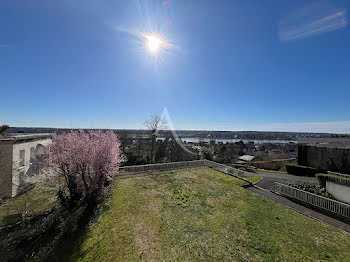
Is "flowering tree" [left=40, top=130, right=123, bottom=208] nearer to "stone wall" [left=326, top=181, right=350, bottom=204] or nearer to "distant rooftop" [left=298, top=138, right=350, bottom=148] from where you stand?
"stone wall" [left=326, top=181, right=350, bottom=204]

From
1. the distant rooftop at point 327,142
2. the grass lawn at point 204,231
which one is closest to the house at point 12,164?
the grass lawn at point 204,231

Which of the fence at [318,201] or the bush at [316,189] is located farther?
the bush at [316,189]

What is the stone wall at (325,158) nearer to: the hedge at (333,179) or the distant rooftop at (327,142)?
the distant rooftop at (327,142)

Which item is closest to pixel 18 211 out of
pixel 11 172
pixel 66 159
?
pixel 11 172

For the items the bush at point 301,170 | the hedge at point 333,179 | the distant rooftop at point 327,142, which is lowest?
the bush at point 301,170

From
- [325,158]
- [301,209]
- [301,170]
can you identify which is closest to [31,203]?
Result: [301,209]

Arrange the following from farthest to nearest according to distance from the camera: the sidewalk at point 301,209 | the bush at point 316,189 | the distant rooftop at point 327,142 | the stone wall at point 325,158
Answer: the distant rooftop at point 327,142 → the stone wall at point 325,158 → the bush at point 316,189 → the sidewalk at point 301,209

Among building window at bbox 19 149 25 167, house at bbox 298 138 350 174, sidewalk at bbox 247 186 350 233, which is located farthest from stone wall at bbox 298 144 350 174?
building window at bbox 19 149 25 167

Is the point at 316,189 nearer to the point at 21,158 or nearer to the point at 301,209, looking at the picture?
the point at 301,209
